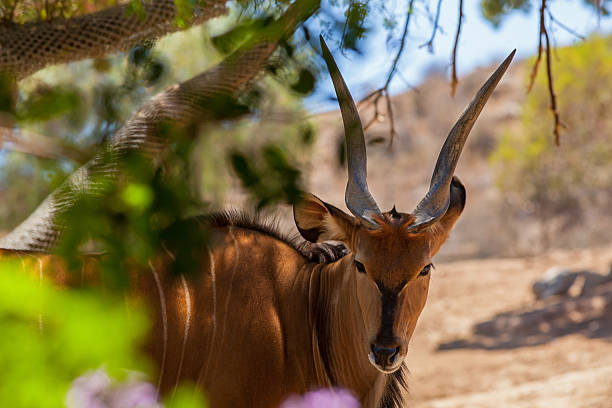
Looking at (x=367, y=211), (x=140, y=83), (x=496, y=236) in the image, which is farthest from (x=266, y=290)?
(x=496, y=236)

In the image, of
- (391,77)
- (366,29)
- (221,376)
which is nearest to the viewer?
(366,29)

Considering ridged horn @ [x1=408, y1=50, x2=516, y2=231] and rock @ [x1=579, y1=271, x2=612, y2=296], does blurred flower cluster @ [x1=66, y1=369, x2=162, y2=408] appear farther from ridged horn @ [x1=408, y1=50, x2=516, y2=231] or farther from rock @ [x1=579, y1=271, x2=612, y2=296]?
rock @ [x1=579, y1=271, x2=612, y2=296]

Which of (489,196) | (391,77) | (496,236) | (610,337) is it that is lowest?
(391,77)

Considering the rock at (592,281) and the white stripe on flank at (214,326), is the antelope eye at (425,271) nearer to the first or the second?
the white stripe on flank at (214,326)

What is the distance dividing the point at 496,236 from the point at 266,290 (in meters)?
19.5

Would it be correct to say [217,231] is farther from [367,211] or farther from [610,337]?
[610,337]

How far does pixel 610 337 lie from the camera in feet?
25.0

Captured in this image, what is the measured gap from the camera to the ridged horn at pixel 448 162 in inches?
92.1

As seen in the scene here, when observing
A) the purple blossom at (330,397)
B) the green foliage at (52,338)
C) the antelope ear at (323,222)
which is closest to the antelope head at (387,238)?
the antelope ear at (323,222)

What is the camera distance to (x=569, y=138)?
51.2ft

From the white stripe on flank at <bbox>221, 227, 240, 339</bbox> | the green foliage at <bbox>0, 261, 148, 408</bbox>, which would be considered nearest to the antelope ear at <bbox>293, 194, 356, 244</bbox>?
the white stripe on flank at <bbox>221, 227, 240, 339</bbox>

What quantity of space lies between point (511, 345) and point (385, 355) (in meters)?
6.57

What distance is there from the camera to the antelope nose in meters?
2.15

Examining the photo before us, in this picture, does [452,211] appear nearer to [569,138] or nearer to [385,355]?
[385,355]
